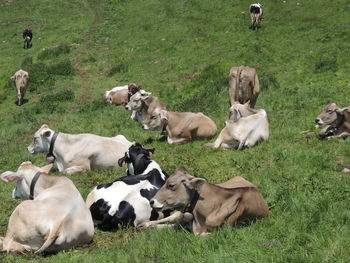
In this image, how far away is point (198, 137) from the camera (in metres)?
14.9

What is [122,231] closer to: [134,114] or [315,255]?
[315,255]

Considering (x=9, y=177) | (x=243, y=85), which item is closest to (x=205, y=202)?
(x=9, y=177)

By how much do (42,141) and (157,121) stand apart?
3.96 m

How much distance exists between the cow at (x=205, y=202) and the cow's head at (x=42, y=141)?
6.11 m

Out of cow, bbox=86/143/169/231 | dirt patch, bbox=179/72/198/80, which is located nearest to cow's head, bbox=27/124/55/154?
cow, bbox=86/143/169/231

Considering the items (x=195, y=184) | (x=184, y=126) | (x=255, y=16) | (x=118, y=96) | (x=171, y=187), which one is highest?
(x=195, y=184)

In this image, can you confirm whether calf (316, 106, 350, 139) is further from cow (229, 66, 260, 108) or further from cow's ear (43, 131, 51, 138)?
cow's ear (43, 131, 51, 138)

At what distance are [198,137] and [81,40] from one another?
23630 mm

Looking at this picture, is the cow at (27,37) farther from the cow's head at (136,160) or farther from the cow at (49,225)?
the cow at (49,225)

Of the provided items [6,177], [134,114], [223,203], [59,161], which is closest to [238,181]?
[223,203]

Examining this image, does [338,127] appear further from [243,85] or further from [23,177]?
[23,177]

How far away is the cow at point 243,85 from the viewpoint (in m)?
15.5

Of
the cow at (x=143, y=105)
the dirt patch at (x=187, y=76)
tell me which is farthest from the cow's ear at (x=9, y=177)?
the dirt patch at (x=187, y=76)

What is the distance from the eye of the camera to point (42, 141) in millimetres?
12969
